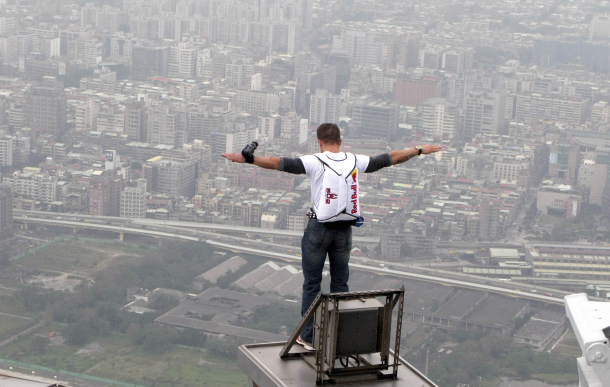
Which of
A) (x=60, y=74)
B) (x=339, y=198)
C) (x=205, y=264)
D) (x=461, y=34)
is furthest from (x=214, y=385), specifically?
(x=461, y=34)

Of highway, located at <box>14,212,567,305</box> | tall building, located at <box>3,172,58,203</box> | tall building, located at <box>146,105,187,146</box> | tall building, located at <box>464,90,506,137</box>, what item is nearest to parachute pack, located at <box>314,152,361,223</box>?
highway, located at <box>14,212,567,305</box>

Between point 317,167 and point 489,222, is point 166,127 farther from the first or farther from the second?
point 317,167

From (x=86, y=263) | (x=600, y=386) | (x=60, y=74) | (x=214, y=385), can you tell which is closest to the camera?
(x=600, y=386)

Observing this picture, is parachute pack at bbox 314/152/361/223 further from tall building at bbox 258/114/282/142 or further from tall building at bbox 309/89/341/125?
tall building at bbox 309/89/341/125

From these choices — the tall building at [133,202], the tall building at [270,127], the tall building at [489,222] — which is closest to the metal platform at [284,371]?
the tall building at [489,222]

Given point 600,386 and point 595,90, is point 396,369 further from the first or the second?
point 595,90

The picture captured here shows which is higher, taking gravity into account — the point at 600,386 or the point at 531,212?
the point at 600,386
